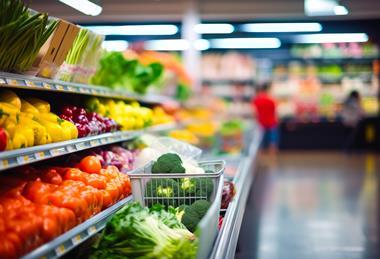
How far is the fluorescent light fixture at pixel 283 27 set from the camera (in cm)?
1558

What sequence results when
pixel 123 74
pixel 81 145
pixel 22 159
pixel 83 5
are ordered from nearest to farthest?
pixel 22 159, pixel 81 145, pixel 83 5, pixel 123 74

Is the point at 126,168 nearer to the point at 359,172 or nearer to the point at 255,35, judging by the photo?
the point at 359,172

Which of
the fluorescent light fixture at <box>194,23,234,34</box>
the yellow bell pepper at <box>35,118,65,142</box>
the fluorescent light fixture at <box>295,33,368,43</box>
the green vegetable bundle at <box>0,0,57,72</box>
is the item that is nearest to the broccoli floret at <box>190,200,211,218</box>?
the yellow bell pepper at <box>35,118,65,142</box>

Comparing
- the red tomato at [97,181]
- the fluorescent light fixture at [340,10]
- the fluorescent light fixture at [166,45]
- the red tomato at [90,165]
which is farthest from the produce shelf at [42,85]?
the fluorescent light fixture at [166,45]

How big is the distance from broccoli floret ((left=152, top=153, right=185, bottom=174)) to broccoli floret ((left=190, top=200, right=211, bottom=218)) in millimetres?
337

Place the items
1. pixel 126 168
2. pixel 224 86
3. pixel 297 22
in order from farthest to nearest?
pixel 224 86, pixel 297 22, pixel 126 168

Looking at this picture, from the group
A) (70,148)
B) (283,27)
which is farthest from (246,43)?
(70,148)

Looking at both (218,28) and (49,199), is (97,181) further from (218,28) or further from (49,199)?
(218,28)

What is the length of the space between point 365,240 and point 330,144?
10487 millimetres

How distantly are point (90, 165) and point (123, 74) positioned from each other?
6.62 ft

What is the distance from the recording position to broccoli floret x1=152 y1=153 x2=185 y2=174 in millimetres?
3375

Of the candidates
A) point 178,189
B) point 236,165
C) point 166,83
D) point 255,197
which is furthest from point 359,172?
point 178,189

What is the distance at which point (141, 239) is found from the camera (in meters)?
2.60

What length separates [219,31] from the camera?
16172 mm
